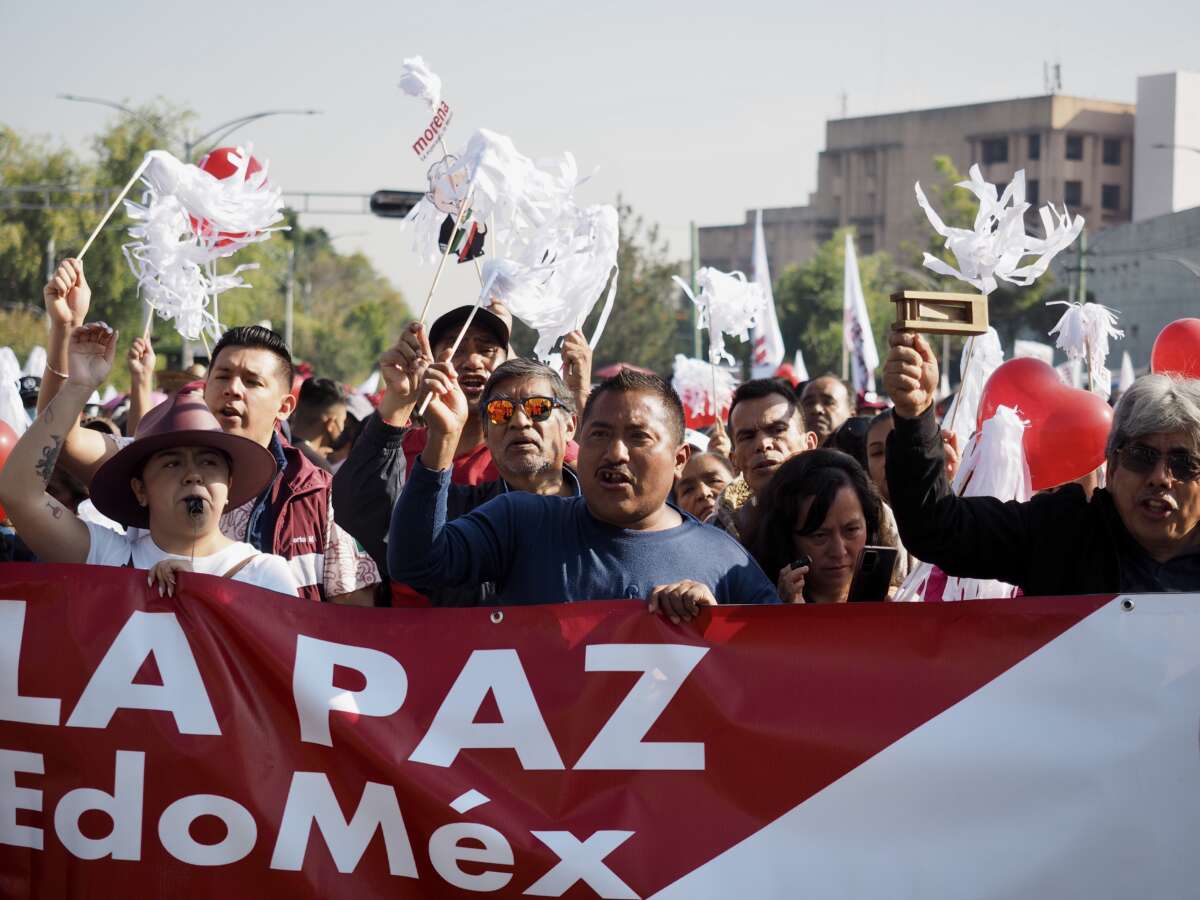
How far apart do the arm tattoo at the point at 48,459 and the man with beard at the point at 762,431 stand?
259cm

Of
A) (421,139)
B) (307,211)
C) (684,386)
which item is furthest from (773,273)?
(421,139)

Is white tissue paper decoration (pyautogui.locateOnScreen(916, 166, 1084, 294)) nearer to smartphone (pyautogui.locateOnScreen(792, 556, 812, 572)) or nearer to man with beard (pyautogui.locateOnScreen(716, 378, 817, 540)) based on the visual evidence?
smartphone (pyautogui.locateOnScreen(792, 556, 812, 572))

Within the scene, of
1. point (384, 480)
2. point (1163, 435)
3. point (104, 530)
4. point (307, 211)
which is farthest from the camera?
point (307, 211)

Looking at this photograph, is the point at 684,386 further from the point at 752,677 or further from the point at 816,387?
the point at 752,677

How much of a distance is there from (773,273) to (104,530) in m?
95.6

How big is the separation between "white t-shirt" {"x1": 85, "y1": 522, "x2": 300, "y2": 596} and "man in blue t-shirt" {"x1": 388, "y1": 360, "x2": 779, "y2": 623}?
61 cm

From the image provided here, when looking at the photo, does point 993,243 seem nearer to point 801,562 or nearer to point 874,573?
point 801,562

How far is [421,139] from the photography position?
503 centimetres

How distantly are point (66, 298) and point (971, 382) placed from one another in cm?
385

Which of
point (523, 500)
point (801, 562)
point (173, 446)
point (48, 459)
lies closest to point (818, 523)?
point (801, 562)

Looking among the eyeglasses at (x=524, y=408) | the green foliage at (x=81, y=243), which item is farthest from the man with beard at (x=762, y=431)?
the green foliage at (x=81, y=243)

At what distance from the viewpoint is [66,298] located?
14.9ft

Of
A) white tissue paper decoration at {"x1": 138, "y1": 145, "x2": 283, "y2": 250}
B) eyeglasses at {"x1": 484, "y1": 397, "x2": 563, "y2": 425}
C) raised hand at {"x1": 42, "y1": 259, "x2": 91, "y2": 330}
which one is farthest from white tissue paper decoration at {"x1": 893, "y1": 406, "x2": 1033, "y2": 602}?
white tissue paper decoration at {"x1": 138, "y1": 145, "x2": 283, "y2": 250}

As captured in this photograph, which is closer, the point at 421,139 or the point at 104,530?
the point at 104,530
